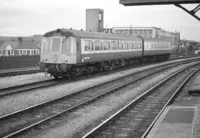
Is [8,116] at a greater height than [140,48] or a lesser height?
lesser

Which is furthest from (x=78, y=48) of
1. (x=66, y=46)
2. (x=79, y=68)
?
(x=79, y=68)

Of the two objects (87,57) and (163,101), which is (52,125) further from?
(87,57)

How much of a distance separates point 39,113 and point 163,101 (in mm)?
5431

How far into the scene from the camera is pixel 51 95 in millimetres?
13266

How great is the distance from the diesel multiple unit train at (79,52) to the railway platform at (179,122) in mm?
8658

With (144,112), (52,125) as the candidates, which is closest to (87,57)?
(144,112)

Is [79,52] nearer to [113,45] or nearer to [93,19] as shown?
[113,45]

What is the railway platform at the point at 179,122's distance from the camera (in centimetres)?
711

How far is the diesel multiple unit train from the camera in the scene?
707 inches

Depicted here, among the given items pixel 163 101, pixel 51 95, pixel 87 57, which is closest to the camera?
pixel 163 101

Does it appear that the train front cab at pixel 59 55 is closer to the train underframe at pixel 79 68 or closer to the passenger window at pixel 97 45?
the train underframe at pixel 79 68

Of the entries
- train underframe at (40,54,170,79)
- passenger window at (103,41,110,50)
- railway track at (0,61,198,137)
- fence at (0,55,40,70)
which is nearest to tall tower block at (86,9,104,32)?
fence at (0,55,40,70)

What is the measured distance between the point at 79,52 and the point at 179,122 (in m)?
A: 11.0

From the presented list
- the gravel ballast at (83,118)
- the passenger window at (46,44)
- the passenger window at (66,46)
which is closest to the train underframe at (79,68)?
the passenger window at (66,46)
